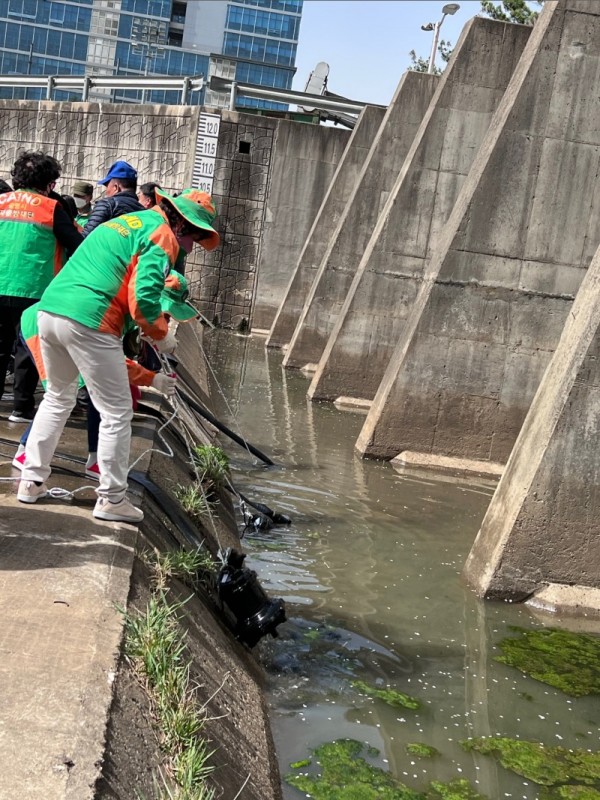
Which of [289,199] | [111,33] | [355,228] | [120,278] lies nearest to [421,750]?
[120,278]

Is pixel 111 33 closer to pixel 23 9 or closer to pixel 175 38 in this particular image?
pixel 175 38

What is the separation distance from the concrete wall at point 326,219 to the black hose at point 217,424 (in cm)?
1301

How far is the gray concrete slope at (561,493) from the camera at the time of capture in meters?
6.98

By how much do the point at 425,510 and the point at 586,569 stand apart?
2.60 meters

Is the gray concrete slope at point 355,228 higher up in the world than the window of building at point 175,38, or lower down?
lower down

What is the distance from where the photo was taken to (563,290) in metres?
11.2

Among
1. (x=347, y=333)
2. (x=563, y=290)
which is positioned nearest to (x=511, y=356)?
(x=563, y=290)

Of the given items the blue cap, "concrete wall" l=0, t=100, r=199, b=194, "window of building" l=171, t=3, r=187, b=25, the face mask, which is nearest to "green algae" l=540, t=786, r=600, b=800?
the face mask

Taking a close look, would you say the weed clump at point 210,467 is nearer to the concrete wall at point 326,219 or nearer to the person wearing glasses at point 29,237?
the person wearing glasses at point 29,237

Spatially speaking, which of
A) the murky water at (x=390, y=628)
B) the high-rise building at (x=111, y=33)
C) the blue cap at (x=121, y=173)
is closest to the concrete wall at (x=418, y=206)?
the murky water at (x=390, y=628)

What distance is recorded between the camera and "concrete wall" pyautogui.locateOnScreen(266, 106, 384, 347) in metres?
23.2

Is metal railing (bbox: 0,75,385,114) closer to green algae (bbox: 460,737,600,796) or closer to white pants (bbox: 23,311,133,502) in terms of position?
white pants (bbox: 23,311,133,502)

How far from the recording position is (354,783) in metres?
4.34

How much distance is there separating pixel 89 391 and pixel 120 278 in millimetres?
599
